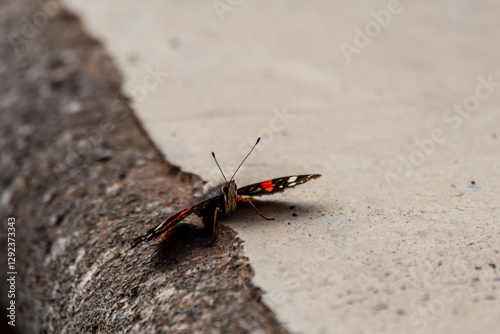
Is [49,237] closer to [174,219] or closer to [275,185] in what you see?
[174,219]

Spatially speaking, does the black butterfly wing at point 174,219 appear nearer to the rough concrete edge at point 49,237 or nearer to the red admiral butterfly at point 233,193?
the red admiral butterfly at point 233,193

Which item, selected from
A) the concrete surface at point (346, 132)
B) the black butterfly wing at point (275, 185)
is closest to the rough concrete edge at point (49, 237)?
the concrete surface at point (346, 132)

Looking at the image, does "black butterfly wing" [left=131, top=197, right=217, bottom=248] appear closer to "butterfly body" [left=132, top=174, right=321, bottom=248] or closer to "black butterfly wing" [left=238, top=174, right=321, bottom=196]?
"butterfly body" [left=132, top=174, right=321, bottom=248]

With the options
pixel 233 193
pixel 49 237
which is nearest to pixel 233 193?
pixel 233 193

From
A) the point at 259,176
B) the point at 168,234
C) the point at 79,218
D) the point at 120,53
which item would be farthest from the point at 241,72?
the point at 168,234

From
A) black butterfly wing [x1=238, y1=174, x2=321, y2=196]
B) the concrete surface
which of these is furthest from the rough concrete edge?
black butterfly wing [x1=238, y1=174, x2=321, y2=196]
